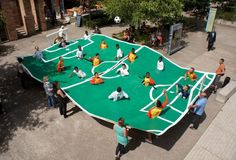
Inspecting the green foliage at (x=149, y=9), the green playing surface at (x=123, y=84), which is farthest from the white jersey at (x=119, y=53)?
the green foliage at (x=149, y=9)

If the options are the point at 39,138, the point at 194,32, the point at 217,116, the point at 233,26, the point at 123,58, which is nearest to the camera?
the point at 39,138

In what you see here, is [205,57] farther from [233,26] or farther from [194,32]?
[233,26]

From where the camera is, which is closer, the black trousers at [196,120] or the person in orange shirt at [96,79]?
the black trousers at [196,120]

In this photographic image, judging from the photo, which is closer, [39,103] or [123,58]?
[39,103]

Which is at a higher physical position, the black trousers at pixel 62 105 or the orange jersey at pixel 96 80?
the orange jersey at pixel 96 80

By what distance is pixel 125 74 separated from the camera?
14.3 m

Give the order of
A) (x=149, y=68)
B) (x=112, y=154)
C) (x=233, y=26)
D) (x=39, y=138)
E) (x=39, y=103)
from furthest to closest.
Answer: (x=233, y=26) → (x=149, y=68) → (x=39, y=103) → (x=39, y=138) → (x=112, y=154)

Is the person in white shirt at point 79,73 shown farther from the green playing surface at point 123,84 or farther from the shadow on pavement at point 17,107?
the shadow on pavement at point 17,107

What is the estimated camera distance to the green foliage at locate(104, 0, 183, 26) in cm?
1847

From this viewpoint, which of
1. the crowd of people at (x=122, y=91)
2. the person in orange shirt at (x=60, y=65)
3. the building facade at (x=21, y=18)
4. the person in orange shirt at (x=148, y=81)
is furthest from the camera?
the building facade at (x=21, y=18)

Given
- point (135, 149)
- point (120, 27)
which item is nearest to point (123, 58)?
point (135, 149)

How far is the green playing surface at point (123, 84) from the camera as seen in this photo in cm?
1092

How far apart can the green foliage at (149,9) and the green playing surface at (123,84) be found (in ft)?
9.64

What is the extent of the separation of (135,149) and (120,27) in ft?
62.6
